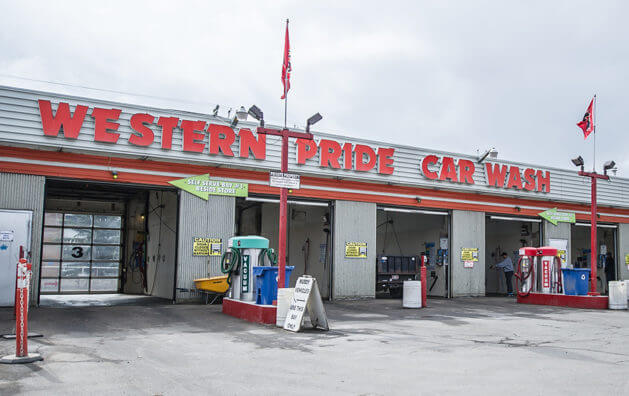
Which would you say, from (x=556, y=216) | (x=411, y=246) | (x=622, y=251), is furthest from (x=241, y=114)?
(x=622, y=251)

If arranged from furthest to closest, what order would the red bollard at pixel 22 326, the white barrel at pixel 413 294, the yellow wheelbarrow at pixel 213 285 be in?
the white barrel at pixel 413 294
the yellow wheelbarrow at pixel 213 285
the red bollard at pixel 22 326

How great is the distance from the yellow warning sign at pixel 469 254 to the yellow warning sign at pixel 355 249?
167 inches

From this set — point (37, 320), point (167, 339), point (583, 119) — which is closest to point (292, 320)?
point (167, 339)

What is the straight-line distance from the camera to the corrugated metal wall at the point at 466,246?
2067 centimetres

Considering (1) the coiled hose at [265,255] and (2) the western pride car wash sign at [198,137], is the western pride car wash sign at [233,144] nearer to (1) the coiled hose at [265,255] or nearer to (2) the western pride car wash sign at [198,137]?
(2) the western pride car wash sign at [198,137]

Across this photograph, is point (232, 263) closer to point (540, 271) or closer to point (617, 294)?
point (540, 271)

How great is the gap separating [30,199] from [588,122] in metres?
15.9

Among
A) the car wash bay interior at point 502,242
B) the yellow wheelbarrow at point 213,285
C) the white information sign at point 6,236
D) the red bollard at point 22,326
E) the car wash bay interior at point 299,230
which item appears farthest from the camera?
the car wash bay interior at point 502,242

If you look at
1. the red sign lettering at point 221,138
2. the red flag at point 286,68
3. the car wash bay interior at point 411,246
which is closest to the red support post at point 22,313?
Answer: the red flag at point 286,68

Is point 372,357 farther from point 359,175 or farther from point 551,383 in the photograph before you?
point 359,175

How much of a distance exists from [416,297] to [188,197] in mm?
7065

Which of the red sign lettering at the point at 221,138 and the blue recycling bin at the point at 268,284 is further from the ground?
the red sign lettering at the point at 221,138

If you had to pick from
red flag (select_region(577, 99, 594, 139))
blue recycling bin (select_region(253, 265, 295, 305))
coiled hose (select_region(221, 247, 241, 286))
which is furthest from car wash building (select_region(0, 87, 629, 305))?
blue recycling bin (select_region(253, 265, 295, 305))

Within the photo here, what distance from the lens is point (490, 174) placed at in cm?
2148
